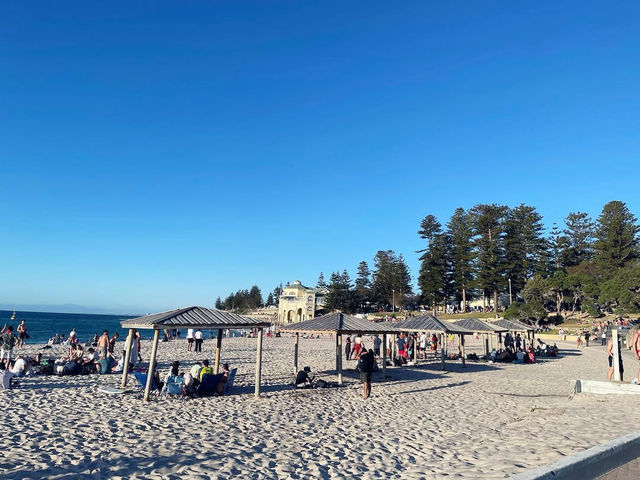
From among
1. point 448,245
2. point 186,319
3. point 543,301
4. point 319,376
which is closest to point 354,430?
point 186,319

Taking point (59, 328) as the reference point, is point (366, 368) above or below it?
above

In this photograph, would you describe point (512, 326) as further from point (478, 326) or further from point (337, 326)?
point (337, 326)

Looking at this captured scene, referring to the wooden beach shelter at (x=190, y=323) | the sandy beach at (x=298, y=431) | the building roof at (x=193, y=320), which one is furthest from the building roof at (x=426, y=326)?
the building roof at (x=193, y=320)

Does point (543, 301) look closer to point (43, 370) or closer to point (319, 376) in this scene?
point (319, 376)

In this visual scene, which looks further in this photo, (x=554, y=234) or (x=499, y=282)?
(x=554, y=234)

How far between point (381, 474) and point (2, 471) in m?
5.08

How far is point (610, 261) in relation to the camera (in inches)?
2197

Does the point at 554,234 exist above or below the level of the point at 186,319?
above

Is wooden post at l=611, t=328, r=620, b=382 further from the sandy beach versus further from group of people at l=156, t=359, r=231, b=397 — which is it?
group of people at l=156, t=359, r=231, b=397

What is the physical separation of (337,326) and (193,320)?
4363 mm

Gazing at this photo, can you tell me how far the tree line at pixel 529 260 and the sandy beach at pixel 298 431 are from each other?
143ft

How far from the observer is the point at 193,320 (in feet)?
36.4

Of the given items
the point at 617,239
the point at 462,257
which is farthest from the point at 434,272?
the point at 617,239

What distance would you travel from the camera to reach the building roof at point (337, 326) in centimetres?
1322
